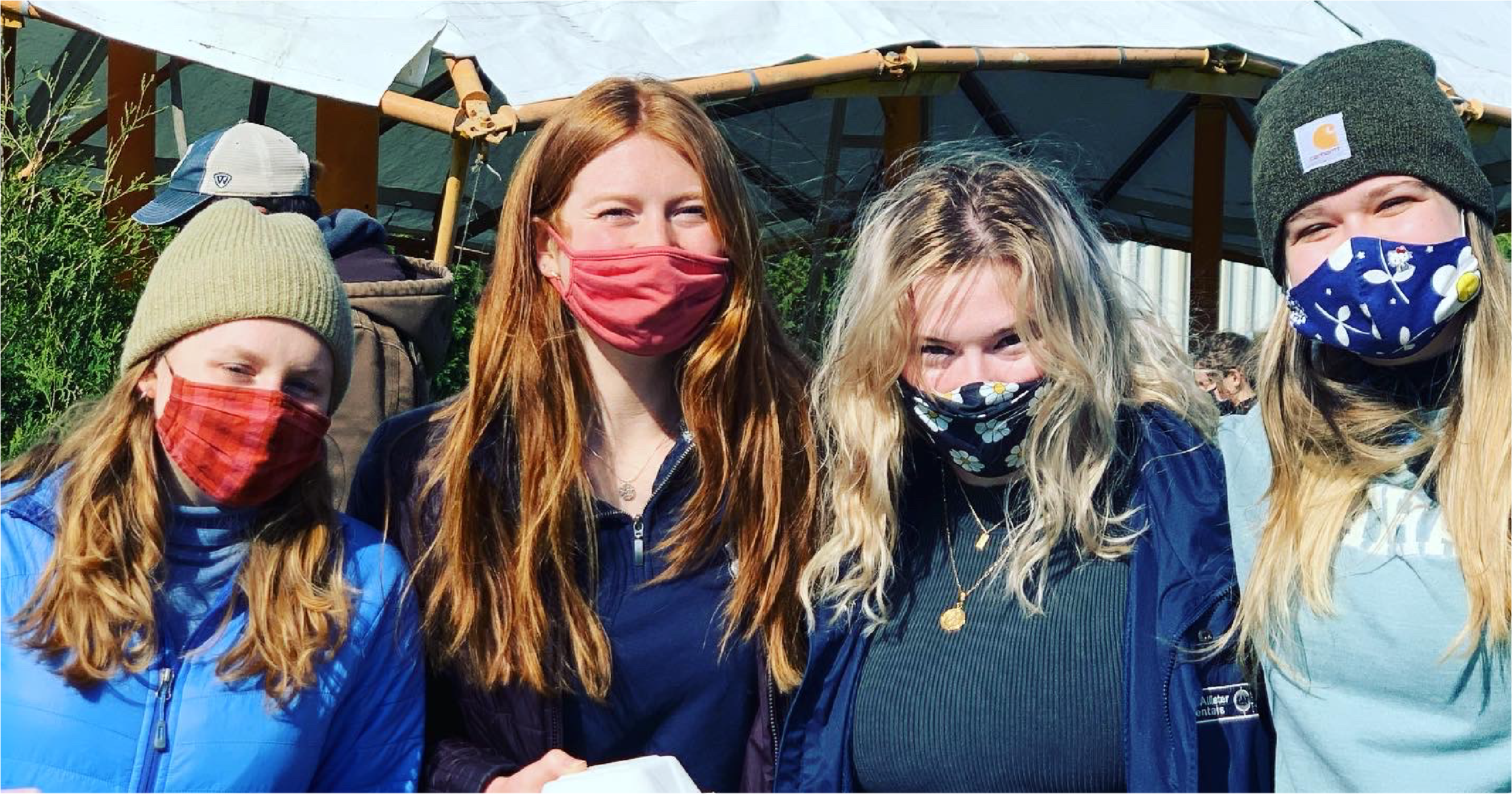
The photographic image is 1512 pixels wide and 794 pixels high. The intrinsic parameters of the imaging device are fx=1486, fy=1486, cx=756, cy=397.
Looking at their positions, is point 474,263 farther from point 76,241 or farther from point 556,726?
point 556,726

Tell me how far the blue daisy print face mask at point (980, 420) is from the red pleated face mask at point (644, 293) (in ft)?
1.26

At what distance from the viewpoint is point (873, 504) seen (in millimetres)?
2559

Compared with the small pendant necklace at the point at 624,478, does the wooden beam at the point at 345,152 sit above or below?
above

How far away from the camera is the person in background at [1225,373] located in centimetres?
430

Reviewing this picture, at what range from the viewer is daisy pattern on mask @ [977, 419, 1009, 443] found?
2436 mm

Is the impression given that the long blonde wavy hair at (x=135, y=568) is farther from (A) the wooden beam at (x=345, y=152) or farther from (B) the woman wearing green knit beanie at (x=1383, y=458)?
(A) the wooden beam at (x=345, y=152)

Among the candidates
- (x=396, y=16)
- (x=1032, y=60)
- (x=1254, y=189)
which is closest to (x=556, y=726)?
(x=1254, y=189)

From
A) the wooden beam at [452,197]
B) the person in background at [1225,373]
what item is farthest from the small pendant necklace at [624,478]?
the wooden beam at [452,197]

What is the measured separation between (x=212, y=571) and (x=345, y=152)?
11.8 feet

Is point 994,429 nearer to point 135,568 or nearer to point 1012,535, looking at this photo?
point 1012,535

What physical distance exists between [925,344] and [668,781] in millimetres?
854

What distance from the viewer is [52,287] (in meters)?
3.59

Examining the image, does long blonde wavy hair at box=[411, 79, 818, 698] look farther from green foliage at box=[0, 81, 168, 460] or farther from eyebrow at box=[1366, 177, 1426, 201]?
green foliage at box=[0, 81, 168, 460]

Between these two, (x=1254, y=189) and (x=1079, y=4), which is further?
(x=1079, y=4)
